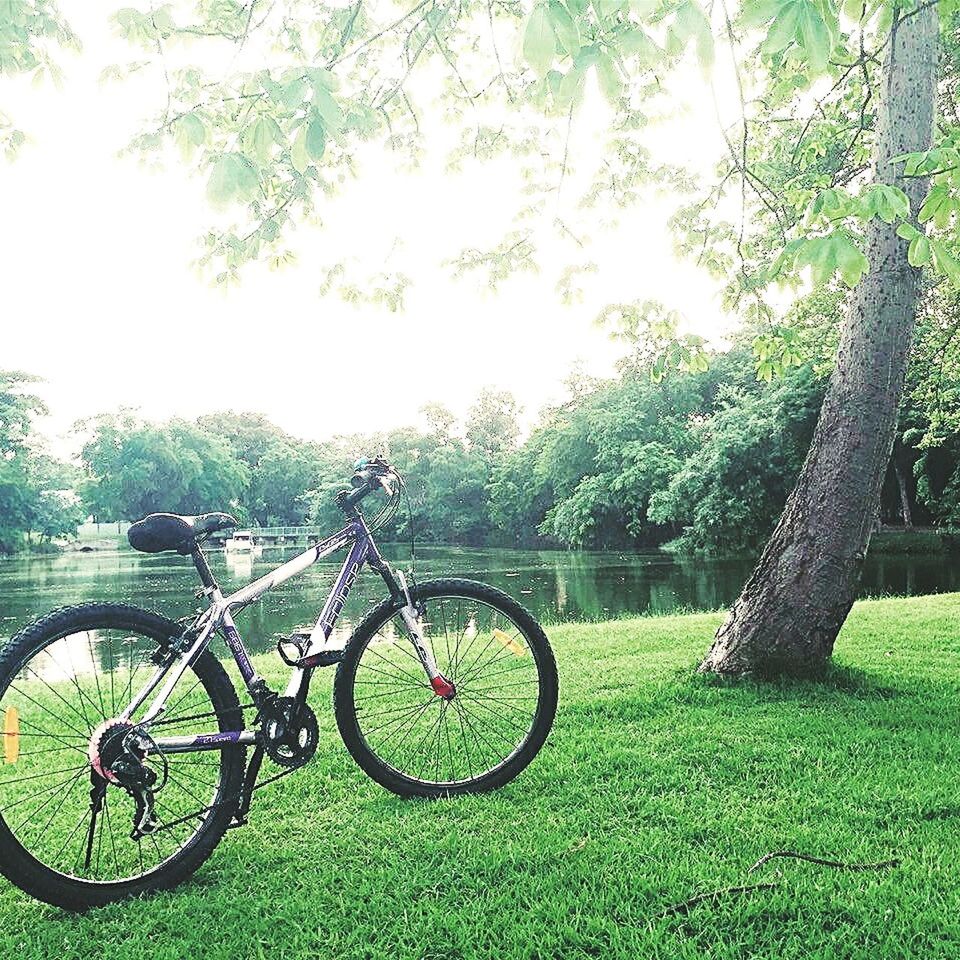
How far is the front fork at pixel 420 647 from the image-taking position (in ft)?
9.88

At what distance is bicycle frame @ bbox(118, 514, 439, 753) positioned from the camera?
2.43m

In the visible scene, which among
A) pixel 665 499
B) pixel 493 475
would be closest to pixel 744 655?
pixel 665 499

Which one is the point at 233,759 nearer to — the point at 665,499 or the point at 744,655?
the point at 744,655

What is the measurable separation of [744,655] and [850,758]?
1.22 m

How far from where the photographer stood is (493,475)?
48594 millimetres

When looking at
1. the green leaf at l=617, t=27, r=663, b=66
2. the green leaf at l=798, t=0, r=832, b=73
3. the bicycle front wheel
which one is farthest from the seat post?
the green leaf at l=798, t=0, r=832, b=73

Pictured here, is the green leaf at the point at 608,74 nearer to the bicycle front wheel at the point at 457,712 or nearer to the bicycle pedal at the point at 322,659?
the bicycle front wheel at the point at 457,712

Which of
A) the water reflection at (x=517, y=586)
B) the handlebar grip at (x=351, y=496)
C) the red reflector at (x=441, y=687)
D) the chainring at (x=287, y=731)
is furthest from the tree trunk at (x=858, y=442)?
the water reflection at (x=517, y=586)

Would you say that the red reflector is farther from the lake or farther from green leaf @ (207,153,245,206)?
the lake

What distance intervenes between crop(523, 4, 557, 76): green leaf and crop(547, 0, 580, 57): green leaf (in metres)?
0.01

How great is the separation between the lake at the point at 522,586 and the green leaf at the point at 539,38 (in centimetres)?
925

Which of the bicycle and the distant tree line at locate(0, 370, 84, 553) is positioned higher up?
the distant tree line at locate(0, 370, 84, 553)

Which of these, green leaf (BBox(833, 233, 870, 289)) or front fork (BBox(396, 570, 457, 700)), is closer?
green leaf (BBox(833, 233, 870, 289))

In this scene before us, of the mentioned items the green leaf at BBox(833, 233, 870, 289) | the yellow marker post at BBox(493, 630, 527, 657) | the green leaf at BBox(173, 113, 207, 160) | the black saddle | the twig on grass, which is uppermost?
the green leaf at BBox(173, 113, 207, 160)
